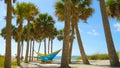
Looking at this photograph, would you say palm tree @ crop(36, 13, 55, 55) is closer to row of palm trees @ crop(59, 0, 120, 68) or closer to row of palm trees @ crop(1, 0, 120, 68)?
row of palm trees @ crop(1, 0, 120, 68)

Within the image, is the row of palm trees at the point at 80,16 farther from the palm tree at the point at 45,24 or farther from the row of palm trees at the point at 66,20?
the palm tree at the point at 45,24

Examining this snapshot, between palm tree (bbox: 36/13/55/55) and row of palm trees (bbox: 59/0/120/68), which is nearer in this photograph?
row of palm trees (bbox: 59/0/120/68)

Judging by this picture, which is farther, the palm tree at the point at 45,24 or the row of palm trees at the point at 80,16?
the palm tree at the point at 45,24

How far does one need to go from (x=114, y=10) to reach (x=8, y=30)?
39.0 ft

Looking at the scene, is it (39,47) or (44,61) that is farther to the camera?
(39,47)

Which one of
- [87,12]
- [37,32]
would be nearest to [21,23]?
[87,12]

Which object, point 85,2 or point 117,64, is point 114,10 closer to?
point 85,2

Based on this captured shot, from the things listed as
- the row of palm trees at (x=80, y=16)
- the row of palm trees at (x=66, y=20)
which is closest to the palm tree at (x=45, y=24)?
the row of palm trees at (x=66, y=20)

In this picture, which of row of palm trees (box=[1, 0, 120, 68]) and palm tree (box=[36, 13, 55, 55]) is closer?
row of palm trees (box=[1, 0, 120, 68])

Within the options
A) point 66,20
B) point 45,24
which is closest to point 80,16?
point 66,20

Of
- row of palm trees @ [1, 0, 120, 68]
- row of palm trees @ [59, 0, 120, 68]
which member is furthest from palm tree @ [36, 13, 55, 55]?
row of palm trees @ [59, 0, 120, 68]

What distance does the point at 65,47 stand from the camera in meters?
19.4

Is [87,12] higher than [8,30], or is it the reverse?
[87,12]

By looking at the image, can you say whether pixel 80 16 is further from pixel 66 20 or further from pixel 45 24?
pixel 45 24
